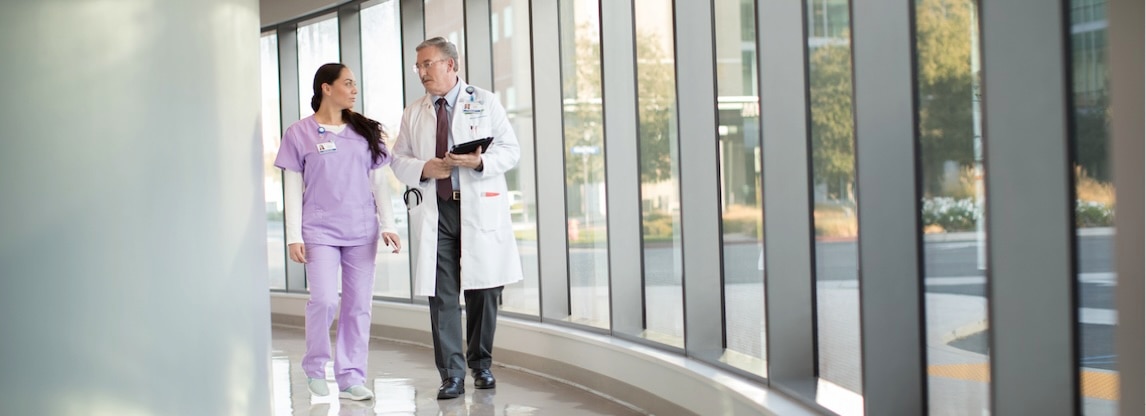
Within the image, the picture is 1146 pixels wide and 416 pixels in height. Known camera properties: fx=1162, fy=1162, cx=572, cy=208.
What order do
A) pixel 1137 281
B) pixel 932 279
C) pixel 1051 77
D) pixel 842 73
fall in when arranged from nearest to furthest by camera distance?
pixel 1137 281 → pixel 1051 77 → pixel 932 279 → pixel 842 73

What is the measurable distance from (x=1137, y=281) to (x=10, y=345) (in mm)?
2381

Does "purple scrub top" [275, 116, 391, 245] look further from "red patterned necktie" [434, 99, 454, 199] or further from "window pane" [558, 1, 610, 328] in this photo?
"window pane" [558, 1, 610, 328]

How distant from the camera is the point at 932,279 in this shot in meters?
2.87

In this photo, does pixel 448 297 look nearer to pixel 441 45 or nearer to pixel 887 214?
pixel 441 45

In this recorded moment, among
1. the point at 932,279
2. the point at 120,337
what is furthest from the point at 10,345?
the point at 932,279

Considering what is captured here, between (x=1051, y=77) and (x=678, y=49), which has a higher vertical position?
(x=678, y=49)

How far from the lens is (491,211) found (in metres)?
4.81

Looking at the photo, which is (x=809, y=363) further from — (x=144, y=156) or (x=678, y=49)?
(x=144, y=156)

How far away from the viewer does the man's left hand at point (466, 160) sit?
4.68m

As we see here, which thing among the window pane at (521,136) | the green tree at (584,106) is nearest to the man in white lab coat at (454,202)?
the green tree at (584,106)

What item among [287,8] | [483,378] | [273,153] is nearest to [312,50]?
[287,8]

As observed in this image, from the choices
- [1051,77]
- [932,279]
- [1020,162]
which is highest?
[1051,77]

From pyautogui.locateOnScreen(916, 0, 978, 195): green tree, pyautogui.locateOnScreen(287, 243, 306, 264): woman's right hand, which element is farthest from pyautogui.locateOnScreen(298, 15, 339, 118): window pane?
pyautogui.locateOnScreen(916, 0, 978, 195): green tree

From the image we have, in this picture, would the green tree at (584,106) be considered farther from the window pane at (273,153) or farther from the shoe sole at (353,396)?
the window pane at (273,153)
